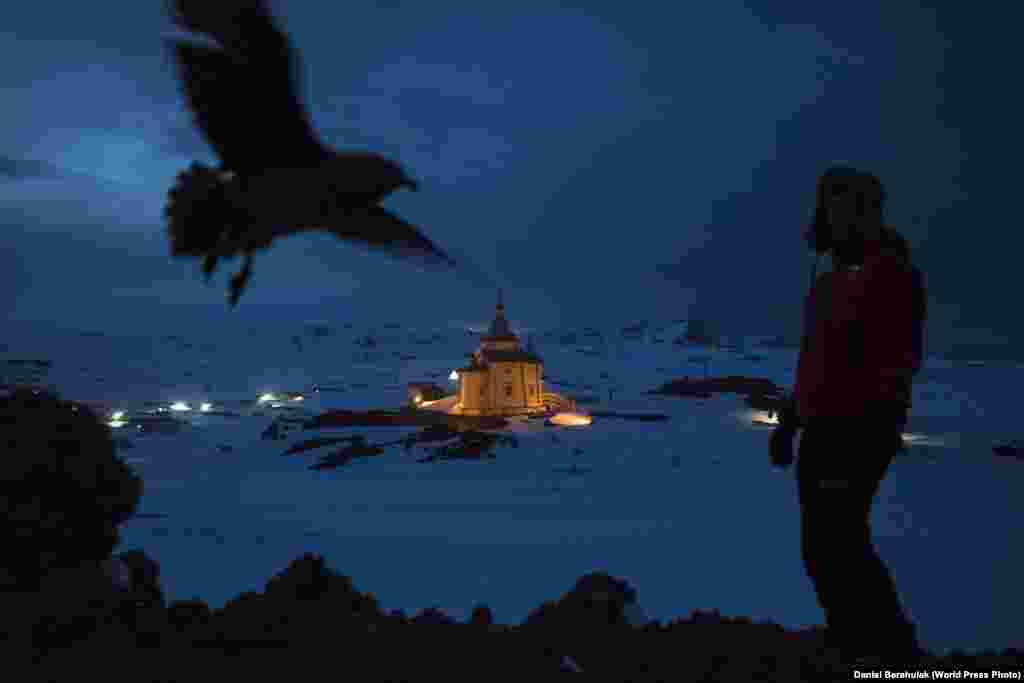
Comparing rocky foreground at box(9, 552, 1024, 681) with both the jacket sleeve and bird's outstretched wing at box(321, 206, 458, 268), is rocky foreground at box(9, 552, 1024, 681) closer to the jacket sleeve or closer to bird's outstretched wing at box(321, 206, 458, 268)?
the jacket sleeve

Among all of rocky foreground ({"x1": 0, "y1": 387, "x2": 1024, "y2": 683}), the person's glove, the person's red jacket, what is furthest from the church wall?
the person's red jacket

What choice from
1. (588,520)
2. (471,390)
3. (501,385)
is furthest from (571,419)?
(588,520)

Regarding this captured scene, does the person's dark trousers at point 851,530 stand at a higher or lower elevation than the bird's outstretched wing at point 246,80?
lower

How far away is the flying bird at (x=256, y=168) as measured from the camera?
2.01m

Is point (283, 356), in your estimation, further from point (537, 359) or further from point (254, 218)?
point (254, 218)

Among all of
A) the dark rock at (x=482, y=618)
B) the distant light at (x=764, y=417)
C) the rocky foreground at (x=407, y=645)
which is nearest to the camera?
the rocky foreground at (x=407, y=645)

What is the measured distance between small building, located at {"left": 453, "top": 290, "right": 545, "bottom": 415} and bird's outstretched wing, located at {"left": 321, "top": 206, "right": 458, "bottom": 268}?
37497 mm

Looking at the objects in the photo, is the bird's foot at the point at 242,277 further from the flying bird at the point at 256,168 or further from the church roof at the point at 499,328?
the church roof at the point at 499,328

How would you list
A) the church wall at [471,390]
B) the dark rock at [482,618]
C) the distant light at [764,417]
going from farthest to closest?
the church wall at [471,390] → the distant light at [764,417] → the dark rock at [482,618]

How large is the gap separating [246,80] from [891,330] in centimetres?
317

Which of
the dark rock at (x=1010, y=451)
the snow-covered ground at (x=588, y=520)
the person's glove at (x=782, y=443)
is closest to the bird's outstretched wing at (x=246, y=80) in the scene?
the person's glove at (x=782, y=443)

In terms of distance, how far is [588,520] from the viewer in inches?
605

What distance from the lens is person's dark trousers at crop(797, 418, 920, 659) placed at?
2980 millimetres

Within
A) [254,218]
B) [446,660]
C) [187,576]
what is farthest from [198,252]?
[187,576]
